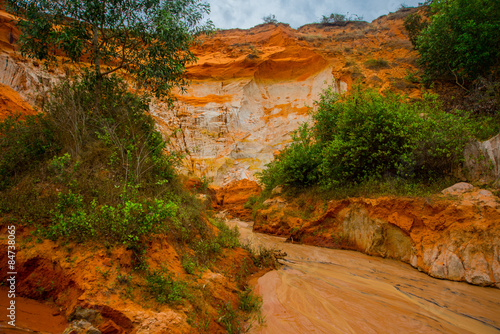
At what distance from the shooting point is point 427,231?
6.20 m

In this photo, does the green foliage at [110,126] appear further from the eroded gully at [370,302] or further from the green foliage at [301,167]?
the green foliage at [301,167]

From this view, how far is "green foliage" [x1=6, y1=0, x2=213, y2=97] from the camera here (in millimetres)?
5266

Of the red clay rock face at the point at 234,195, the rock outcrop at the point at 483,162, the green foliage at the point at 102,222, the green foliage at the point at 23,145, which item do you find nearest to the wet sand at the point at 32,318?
the green foliage at the point at 102,222

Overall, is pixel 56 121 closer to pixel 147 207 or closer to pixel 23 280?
pixel 147 207

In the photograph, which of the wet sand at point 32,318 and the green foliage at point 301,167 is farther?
the green foliage at point 301,167

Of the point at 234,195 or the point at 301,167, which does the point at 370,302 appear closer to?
the point at 301,167

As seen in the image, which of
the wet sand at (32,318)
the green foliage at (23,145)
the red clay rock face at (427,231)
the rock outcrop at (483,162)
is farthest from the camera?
the rock outcrop at (483,162)

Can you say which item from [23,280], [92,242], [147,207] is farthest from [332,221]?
[23,280]

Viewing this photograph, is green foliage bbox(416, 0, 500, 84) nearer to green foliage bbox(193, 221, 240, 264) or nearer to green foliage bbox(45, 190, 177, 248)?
green foliage bbox(193, 221, 240, 264)

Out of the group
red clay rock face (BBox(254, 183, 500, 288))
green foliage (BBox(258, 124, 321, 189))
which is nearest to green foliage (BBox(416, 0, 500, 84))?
green foliage (BBox(258, 124, 321, 189))

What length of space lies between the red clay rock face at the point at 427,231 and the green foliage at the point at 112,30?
6.82 meters

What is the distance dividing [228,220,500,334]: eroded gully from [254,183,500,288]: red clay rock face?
0.37 metres

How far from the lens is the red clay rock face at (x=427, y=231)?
5.17 m

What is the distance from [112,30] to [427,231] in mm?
9272
